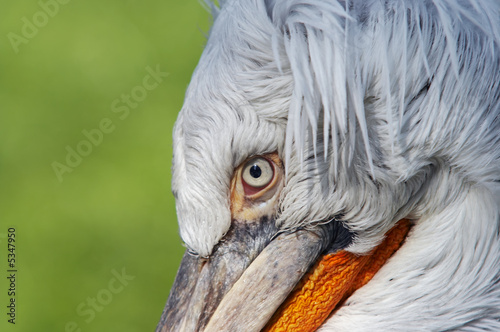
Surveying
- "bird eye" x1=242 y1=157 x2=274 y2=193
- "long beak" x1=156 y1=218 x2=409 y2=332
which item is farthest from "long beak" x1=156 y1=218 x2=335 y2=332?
"bird eye" x1=242 y1=157 x2=274 y2=193

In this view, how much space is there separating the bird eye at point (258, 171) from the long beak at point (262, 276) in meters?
0.18

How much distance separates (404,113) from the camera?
8.13ft

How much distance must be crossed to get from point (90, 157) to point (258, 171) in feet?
14.9

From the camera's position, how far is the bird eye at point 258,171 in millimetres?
2592

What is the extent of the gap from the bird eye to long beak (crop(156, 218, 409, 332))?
0.58 ft

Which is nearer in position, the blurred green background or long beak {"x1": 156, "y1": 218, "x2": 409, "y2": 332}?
long beak {"x1": 156, "y1": 218, "x2": 409, "y2": 332}

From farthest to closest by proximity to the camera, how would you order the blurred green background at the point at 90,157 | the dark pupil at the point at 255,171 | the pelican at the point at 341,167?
the blurred green background at the point at 90,157 → the dark pupil at the point at 255,171 → the pelican at the point at 341,167

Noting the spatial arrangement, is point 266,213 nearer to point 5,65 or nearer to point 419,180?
point 419,180

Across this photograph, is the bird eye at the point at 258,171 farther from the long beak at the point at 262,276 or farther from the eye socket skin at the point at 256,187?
the long beak at the point at 262,276

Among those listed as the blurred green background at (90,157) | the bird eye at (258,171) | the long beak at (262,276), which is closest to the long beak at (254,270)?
the long beak at (262,276)

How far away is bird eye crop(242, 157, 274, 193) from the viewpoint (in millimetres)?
2592

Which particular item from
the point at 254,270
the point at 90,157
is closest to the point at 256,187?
the point at 254,270

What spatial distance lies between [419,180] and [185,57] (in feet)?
17.2

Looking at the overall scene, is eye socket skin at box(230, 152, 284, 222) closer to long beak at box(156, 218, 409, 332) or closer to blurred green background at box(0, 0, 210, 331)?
long beak at box(156, 218, 409, 332)
